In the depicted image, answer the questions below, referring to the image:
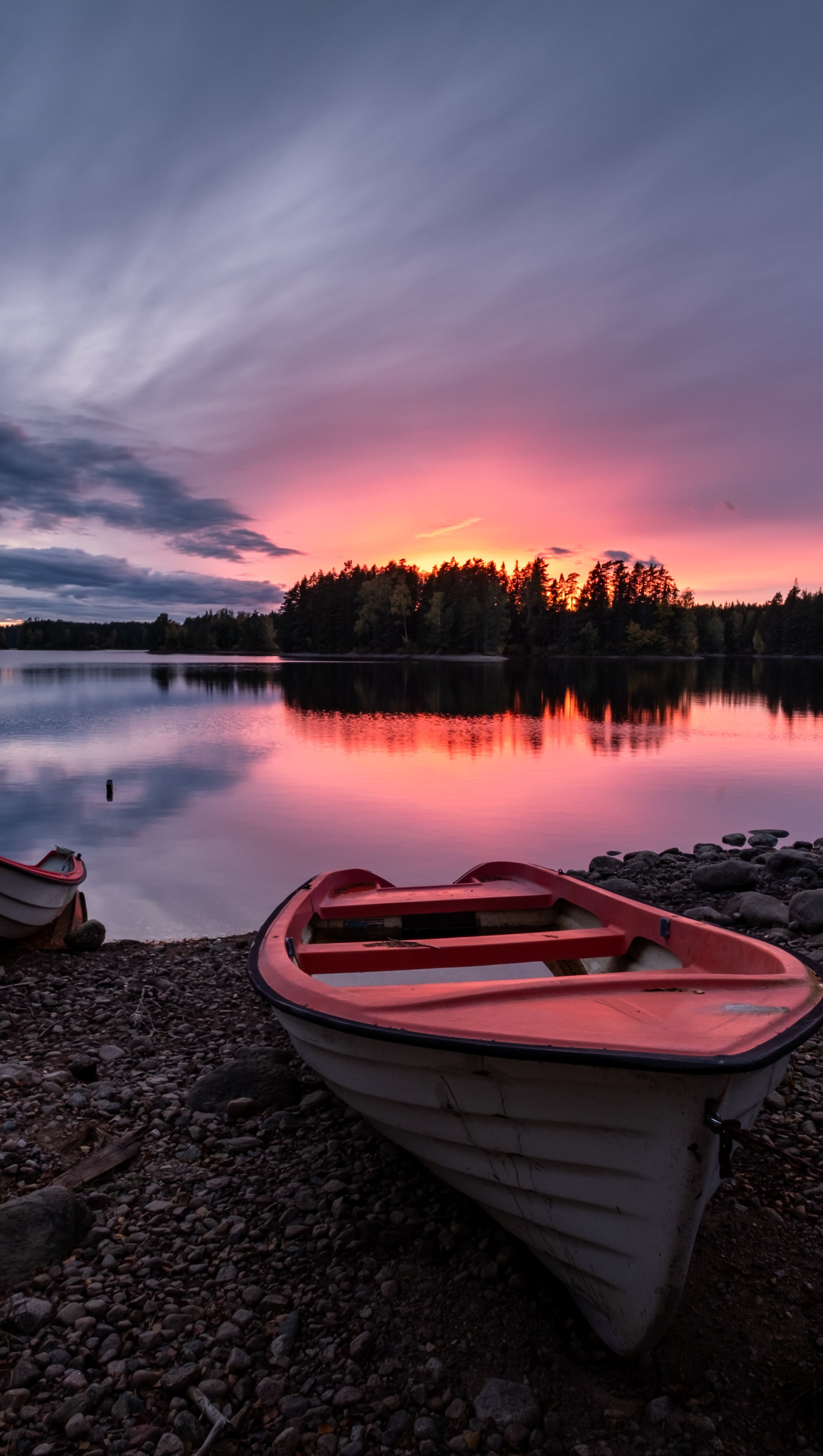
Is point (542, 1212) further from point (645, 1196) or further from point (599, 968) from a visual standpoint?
point (599, 968)

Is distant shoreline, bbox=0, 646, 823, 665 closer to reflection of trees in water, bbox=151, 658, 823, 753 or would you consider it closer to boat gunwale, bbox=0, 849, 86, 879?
reflection of trees in water, bbox=151, 658, 823, 753

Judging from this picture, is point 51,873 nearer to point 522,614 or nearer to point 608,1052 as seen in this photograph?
point 608,1052

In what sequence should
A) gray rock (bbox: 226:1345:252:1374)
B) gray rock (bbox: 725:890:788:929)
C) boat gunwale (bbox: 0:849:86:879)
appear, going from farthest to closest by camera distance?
gray rock (bbox: 725:890:788:929)
boat gunwale (bbox: 0:849:86:879)
gray rock (bbox: 226:1345:252:1374)

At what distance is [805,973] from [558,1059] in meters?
1.61

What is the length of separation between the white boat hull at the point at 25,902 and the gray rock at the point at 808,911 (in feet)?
25.7

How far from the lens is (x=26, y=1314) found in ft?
9.82

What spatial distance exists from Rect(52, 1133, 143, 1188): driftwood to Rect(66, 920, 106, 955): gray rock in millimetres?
4060

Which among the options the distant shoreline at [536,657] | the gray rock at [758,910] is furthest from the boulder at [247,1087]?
the distant shoreline at [536,657]

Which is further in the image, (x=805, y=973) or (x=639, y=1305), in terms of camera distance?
(x=805, y=973)

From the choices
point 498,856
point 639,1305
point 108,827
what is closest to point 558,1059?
point 639,1305

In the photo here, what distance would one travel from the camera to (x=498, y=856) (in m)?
13.1

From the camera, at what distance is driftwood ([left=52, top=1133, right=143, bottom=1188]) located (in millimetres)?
3859

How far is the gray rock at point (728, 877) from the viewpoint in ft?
32.2

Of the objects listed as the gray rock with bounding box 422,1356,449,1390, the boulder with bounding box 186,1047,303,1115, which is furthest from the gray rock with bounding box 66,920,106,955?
the gray rock with bounding box 422,1356,449,1390
